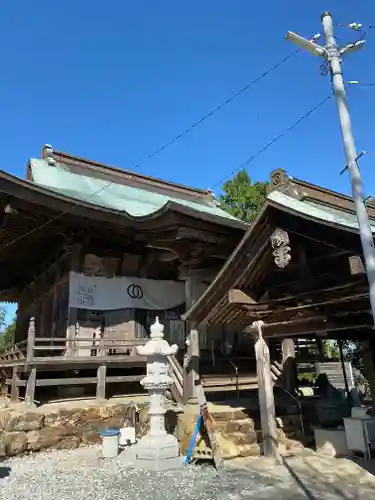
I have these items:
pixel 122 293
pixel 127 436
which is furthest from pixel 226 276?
pixel 122 293

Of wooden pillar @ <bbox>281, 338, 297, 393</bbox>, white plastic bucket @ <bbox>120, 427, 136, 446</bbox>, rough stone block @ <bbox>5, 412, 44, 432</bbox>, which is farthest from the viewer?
wooden pillar @ <bbox>281, 338, 297, 393</bbox>

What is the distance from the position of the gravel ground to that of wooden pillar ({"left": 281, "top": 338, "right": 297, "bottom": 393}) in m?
4.70

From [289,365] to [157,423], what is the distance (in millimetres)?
4935

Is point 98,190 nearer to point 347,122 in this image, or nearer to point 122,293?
point 122,293

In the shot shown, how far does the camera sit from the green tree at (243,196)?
84.5ft

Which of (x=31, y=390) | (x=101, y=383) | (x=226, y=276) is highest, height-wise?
(x=226, y=276)

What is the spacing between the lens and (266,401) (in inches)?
297

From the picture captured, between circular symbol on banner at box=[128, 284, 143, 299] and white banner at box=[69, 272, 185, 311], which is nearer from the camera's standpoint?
white banner at box=[69, 272, 185, 311]

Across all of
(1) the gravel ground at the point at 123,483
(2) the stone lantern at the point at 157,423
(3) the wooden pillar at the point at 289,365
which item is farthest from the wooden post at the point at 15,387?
(3) the wooden pillar at the point at 289,365

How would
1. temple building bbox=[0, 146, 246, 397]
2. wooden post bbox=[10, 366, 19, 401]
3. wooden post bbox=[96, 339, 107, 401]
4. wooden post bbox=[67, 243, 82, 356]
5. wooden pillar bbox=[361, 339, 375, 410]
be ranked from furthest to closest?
wooden post bbox=[67, 243, 82, 356] < wooden post bbox=[10, 366, 19, 401] < temple building bbox=[0, 146, 246, 397] < wooden post bbox=[96, 339, 107, 401] < wooden pillar bbox=[361, 339, 375, 410]

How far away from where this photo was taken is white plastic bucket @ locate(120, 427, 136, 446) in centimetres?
911

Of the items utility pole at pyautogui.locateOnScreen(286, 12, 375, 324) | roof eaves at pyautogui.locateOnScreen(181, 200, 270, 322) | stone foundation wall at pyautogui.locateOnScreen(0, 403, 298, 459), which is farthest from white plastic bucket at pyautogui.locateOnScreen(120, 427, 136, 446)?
utility pole at pyautogui.locateOnScreen(286, 12, 375, 324)

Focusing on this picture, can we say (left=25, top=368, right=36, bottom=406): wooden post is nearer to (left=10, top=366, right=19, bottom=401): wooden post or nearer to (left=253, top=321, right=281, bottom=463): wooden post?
(left=10, top=366, right=19, bottom=401): wooden post

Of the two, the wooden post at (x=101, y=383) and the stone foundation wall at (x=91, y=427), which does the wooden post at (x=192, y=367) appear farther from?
the wooden post at (x=101, y=383)
